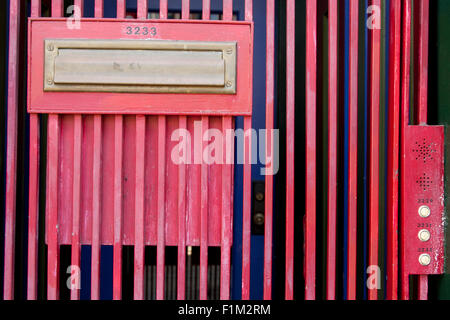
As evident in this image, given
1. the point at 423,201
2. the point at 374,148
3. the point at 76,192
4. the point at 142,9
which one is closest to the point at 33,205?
the point at 76,192

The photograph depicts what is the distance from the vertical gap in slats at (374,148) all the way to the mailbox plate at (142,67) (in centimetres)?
49

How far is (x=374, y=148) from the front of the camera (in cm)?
138

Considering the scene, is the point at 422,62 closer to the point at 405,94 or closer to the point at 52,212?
the point at 405,94

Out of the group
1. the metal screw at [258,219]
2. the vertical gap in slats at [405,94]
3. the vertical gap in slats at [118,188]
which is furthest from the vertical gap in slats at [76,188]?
the vertical gap in slats at [405,94]

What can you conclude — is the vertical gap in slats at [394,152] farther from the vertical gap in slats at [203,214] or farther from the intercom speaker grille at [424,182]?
the vertical gap in slats at [203,214]

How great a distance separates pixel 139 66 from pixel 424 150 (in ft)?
3.69

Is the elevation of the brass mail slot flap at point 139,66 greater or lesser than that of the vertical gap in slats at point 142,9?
lesser

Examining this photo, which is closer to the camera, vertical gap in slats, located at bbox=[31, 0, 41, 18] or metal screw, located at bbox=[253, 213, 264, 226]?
vertical gap in slats, located at bbox=[31, 0, 41, 18]

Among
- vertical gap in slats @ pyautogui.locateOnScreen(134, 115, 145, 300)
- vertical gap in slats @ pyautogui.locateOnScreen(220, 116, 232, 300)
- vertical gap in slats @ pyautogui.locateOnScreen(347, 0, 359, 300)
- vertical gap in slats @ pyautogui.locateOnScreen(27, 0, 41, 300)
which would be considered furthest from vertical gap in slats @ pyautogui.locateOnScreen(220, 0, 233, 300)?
vertical gap in slats @ pyautogui.locateOnScreen(27, 0, 41, 300)

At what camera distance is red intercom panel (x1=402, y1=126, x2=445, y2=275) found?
134 centimetres

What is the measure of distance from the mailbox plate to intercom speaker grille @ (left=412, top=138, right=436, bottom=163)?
0.66 metres

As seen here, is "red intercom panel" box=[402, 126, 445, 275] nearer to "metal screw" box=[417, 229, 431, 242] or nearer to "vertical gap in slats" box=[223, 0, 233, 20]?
"metal screw" box=[417, 229, 431, 242]

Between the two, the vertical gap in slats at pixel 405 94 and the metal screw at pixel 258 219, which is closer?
the vertical gap in slats at pixel 405 94

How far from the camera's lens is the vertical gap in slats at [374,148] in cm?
138
